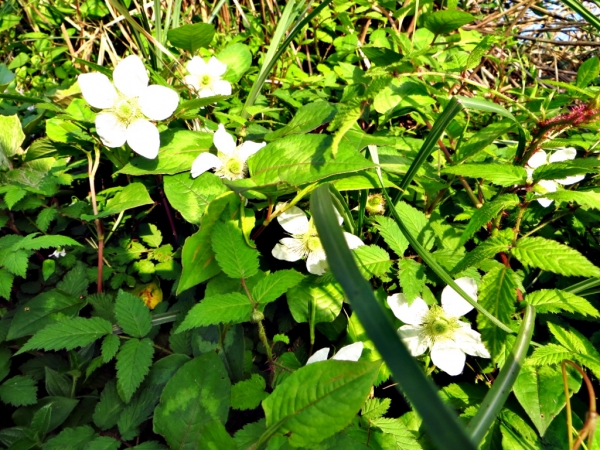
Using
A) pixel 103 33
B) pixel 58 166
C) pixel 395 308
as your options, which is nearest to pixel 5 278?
pixel 58 166

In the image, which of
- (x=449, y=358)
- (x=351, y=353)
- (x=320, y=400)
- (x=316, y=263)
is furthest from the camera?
(x=316, y=263)

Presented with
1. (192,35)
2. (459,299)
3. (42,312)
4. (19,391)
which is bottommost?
(19,391)

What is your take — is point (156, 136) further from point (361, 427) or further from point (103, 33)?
point (103, 33)

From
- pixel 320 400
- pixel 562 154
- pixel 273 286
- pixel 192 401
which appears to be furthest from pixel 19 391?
pixel 562 154

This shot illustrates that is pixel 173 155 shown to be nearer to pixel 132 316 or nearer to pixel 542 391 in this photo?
pixel 132 316

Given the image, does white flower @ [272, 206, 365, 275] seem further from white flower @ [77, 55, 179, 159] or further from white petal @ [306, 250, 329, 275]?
white flower @ [77, 55, 179, 159]

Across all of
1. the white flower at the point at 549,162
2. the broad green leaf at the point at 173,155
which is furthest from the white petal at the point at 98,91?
→ the white flower at the point at 549,162

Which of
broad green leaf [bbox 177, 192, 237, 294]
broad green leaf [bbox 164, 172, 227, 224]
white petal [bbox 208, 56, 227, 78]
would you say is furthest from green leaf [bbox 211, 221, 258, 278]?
white petal [bbox 208, 56, 227, 78]
